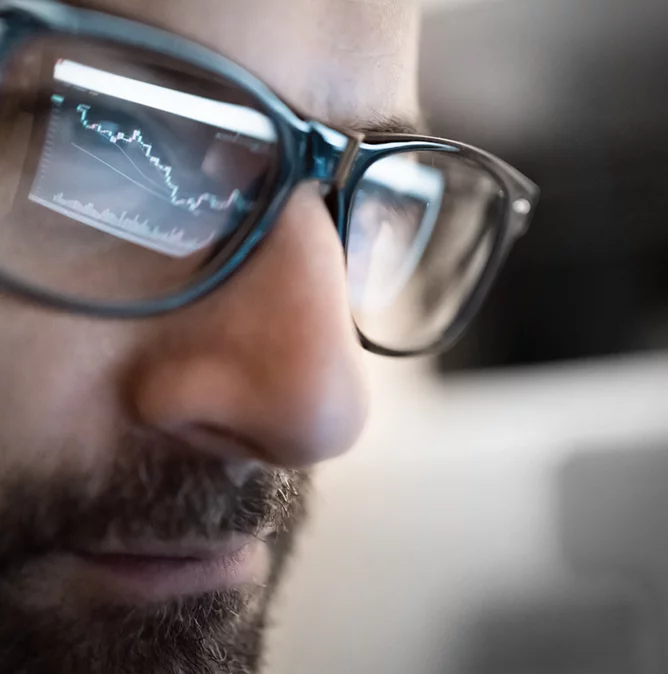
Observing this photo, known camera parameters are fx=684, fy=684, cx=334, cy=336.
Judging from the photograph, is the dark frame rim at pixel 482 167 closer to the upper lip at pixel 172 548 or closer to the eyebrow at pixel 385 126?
the eyebrow at pixel 385 126

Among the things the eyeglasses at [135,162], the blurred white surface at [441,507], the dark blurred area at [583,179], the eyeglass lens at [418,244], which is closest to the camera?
the eyeglasses at [135,162]

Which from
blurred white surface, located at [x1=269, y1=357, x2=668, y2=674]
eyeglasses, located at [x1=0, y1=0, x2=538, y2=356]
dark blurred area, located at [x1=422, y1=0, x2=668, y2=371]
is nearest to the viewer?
eyeglasses, located at [x1=0, y1=0, x2=538, y2=356]

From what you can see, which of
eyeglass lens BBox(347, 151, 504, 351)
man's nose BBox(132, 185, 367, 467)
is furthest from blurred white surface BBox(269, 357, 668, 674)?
man's nose BBox(132, 185, 367, 467)

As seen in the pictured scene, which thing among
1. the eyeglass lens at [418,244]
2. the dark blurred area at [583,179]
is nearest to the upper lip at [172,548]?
the eyeglass lens at [418,244]

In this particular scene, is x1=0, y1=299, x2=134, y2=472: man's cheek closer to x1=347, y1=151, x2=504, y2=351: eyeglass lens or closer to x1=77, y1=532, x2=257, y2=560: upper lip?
x1=77, y1=532, x2=257, y2=560: upper lip

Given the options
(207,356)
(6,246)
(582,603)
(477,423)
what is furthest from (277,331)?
(582,603)

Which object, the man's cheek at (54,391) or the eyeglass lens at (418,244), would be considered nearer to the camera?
the man's cheek at (54,391)

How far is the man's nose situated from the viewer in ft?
1.37

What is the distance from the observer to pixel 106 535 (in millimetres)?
435

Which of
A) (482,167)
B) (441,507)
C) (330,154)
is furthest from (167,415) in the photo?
(441,507)

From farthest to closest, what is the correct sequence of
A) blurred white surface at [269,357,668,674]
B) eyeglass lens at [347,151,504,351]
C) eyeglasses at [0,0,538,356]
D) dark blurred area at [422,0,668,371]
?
dark blurred area at [422,0,668,371]
blurred white surface at [269,357,668,674]
eyeglass lens at [347,151,504,351]
eyeglasses at [0,0,538,356]

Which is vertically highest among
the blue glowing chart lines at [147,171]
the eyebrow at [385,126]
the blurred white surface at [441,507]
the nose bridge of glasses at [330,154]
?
the eyebrow at [385,126]

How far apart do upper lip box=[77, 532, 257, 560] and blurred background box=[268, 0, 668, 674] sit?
394mm

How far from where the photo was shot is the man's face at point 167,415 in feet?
1.36
